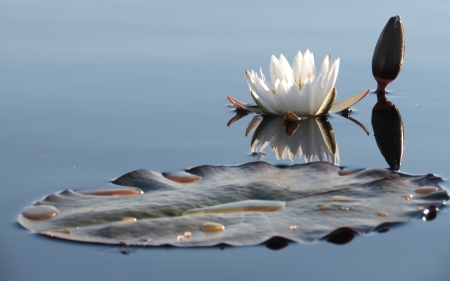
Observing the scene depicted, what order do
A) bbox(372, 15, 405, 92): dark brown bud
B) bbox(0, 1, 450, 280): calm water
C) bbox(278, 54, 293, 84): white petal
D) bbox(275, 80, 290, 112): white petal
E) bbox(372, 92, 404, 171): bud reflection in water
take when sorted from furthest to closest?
1. bbox(372, 15, 405, 92): dark brown bud
2. bbox(278, 54, 293, 84): white petal
3. bbox(275, 80, 290, 112): white petal
4. bbox(372, 92, 404, 171): bud reflection in water
5. bbox(0, 1, 450, 280): calm water

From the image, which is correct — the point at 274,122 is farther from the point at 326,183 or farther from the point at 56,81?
the point at 56,81

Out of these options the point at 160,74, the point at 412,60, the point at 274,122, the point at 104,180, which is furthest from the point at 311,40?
the point at 104,180

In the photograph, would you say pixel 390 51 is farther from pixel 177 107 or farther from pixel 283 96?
pixel 177 107

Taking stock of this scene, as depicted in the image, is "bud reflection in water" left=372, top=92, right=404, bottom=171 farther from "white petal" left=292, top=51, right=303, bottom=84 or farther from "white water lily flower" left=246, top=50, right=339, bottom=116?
"white petal" left=292, top=51, right=303, bottom=84

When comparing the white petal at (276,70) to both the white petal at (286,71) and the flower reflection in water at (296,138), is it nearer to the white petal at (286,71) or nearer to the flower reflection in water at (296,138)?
the white petal at (286,71)

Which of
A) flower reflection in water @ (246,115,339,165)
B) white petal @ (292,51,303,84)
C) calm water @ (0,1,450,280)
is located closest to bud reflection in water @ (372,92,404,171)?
calm water @ (0,1,450,280)

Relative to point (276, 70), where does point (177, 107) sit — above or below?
below

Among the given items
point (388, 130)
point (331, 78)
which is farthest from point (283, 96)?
point (388, 130)
